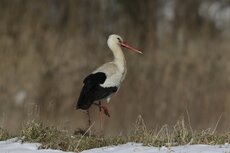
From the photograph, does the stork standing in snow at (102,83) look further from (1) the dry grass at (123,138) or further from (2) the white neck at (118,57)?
(1) the dry grass at (123,138)

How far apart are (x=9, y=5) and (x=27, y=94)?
3907 millimetres

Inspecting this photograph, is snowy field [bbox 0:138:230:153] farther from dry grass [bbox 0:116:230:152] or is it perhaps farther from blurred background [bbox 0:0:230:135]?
blurred background [bbox 0:0:230:135]

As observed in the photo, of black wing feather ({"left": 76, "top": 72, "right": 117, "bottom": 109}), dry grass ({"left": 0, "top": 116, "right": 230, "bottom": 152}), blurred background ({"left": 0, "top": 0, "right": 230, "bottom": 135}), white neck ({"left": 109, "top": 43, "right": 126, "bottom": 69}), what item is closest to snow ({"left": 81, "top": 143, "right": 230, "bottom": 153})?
dry grass ({"left": 0, "top": 116, "right": 230, "bottom": 152})

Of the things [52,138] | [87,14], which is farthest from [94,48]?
[52,138]

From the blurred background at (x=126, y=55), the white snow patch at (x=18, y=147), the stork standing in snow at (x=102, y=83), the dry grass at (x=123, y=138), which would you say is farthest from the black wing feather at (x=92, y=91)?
the blurred background at (x=126, y=55)

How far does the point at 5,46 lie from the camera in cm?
2864

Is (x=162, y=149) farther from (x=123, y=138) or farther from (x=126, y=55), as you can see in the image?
(x=126, y=55)

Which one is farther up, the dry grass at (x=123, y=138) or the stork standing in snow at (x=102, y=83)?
the stork standing in snow at (x=102, y=83)

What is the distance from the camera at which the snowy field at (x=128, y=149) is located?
8.98 meters

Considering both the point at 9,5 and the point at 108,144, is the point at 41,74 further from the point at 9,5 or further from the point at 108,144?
the point at 108,144

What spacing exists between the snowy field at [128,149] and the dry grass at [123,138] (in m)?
0.13

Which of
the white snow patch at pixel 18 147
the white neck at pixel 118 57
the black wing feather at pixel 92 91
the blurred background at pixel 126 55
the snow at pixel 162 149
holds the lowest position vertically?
the snow at pixel 162 149

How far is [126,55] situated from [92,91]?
15.2 metres

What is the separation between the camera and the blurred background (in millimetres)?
27203
